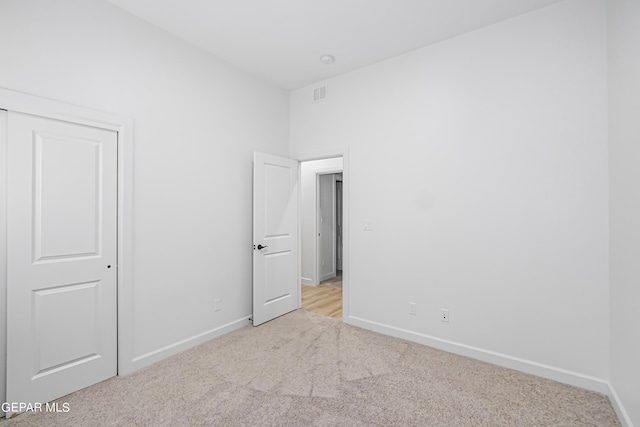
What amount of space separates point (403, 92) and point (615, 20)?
1.58m

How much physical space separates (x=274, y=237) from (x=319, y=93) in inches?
75.2

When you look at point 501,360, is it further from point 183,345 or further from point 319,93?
point 319,93

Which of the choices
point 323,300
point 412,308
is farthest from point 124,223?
point 323,300

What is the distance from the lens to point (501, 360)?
2539mm

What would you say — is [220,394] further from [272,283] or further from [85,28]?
[85,28]

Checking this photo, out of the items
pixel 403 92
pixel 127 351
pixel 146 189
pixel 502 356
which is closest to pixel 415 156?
pixel 403 92

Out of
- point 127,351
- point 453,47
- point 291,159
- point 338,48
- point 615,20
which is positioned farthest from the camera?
point 291,159

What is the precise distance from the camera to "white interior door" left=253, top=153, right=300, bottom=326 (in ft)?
11.3

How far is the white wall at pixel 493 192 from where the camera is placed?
223 centimetres

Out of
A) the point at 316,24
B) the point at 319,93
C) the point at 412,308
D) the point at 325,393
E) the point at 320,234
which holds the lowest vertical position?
the point at 325,393

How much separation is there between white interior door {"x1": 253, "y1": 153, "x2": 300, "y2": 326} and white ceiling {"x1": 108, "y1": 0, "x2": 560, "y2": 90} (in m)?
1.15

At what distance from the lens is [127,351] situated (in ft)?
7.98

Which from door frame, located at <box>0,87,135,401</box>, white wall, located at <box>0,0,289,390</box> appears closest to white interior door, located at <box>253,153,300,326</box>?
white wall, located at <box>0,0,289,390</box>

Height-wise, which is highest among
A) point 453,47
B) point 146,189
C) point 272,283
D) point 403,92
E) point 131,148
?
point 453,47
